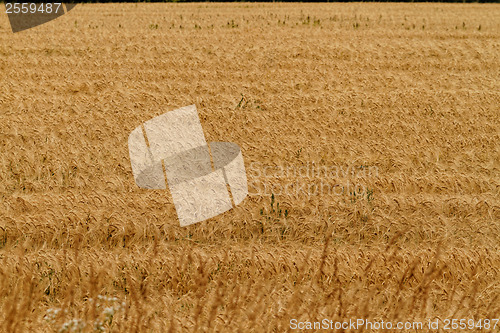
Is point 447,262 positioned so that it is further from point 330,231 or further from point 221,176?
point 221,176

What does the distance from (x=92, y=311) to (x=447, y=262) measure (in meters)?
3.56

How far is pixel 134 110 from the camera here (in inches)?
456

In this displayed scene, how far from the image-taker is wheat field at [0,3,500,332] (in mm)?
4906

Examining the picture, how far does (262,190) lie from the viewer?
7645 mm

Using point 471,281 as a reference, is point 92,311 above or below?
above

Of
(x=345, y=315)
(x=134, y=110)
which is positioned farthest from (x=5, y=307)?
(x=134, y=110)

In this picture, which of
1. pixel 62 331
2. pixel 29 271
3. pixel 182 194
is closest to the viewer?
pixel 62 331

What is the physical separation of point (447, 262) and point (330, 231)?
4.63 feet

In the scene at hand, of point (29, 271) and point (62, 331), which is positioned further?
point (29, 271)

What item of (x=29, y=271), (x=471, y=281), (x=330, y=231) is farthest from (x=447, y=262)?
(x=29, y=271)

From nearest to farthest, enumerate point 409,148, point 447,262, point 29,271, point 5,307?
point 5,307, point 29,271, point 447,262, point 409,148

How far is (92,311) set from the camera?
4.51 m

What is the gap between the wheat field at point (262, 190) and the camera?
4906 mm

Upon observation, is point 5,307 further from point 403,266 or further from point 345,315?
point 403,266
